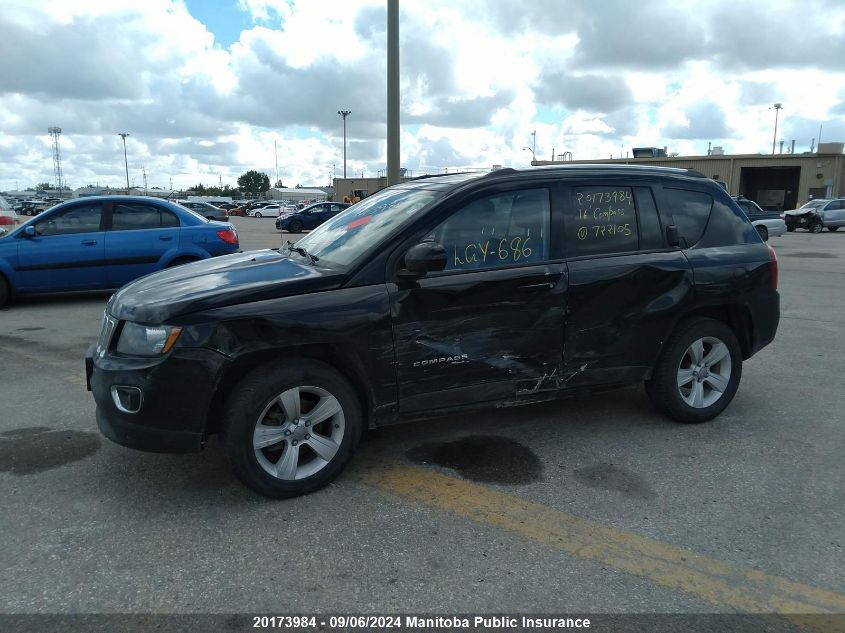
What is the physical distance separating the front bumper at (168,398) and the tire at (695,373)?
9.80ft

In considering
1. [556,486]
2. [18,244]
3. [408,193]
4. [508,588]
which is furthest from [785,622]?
[18,244]

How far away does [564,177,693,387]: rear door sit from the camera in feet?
13.8

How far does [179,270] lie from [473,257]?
1888 mm

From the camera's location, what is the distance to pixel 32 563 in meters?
2.96

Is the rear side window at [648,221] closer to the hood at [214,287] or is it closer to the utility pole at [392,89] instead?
the hood at [214,287]

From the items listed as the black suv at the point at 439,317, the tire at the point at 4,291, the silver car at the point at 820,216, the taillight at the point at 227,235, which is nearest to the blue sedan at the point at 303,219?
the taillight at the point at 227,235

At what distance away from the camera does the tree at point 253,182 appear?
163625 mm

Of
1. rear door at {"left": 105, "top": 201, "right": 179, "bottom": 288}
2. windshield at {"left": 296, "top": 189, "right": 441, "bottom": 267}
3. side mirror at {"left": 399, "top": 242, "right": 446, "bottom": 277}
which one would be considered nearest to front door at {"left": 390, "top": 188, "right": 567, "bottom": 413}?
side mirror at {"left": 399, "top": 242, "right": 446, "bottom": 277}

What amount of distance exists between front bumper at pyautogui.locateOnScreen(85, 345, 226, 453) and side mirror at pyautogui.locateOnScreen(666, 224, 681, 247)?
307 centimetres

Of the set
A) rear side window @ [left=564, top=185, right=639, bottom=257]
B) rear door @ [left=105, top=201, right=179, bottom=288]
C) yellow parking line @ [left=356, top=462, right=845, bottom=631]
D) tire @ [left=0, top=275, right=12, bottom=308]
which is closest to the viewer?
yellow parking line @ [left=356, top=462, right=845, bottom=631]

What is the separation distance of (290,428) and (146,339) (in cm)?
87

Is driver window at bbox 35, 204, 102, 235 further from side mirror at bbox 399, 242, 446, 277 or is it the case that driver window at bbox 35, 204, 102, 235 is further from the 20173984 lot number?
the 20173984 lot number

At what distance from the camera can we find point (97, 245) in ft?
30.9

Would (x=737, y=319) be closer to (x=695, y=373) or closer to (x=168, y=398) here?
(x=695, y=373)
